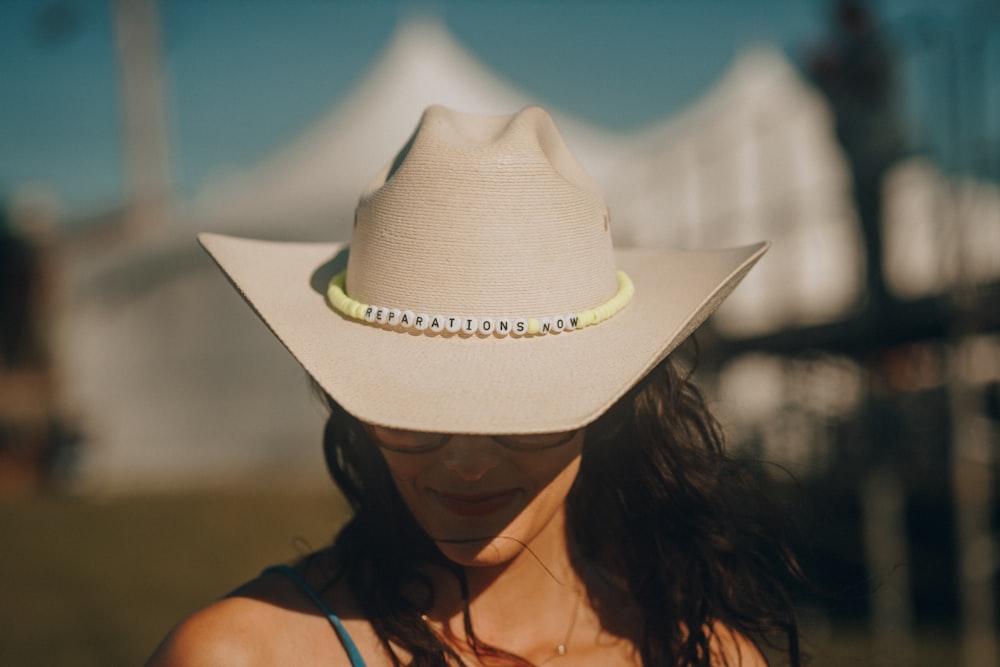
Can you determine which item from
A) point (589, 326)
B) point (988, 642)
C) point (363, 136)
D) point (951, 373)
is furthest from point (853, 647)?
point (363, 136)

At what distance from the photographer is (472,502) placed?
112 centimetres

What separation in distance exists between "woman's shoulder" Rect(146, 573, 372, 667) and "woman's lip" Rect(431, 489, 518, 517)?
280 millimetres

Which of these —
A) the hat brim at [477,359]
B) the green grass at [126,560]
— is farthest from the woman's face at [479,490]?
the green grass at [126,560]

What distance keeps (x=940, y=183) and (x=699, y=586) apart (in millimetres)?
3213

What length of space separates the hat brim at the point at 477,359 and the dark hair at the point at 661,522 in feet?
0.78

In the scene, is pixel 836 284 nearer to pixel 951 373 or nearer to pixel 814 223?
pixel 814 223

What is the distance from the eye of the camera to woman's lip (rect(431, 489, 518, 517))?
1.12m

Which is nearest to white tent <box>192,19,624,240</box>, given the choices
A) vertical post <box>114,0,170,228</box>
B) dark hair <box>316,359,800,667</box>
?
vertical post <box>114,0,170,228</box>

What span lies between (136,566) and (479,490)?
5973mm

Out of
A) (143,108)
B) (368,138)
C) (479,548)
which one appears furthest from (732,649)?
(143,108)

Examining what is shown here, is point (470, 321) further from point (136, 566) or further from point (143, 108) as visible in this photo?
point (143, 108)

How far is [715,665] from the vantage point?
1.42 meters

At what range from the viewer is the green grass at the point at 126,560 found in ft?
15.8

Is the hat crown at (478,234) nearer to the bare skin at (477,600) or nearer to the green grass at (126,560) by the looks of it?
the bare skin at (477,600)
